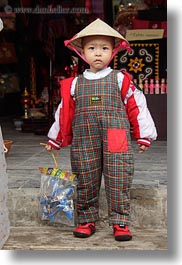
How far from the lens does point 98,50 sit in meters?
3.86

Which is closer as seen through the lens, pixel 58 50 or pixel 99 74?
pixel 99 74

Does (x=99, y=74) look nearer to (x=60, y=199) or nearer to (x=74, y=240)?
(x=60, y=199)

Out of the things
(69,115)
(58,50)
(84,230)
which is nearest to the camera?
(69,115)

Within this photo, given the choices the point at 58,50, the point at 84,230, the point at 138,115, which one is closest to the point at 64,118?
the point at 138,115

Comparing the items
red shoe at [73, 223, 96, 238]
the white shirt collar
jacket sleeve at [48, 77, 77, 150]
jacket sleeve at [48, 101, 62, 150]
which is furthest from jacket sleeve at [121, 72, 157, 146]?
red shoe at [73, 223, 96, 238]

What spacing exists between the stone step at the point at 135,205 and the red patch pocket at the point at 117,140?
1.90 feet

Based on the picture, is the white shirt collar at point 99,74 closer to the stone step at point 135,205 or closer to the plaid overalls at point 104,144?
the plaid overalls at point 104,144

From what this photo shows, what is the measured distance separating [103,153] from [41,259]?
793 millimetres

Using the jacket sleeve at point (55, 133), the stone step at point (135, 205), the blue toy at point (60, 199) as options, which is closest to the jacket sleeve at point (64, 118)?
the jacket sleeve at point (55, 133)

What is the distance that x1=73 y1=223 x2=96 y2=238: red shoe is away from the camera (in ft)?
13.4

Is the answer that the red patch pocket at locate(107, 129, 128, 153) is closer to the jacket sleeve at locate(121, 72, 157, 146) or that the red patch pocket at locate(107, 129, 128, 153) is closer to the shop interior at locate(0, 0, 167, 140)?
the jacket sleeve at locate(121, 72, 157, 146)

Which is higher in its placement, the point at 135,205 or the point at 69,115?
the point at 69,115

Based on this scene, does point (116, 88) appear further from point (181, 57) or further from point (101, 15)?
point (101, 15)

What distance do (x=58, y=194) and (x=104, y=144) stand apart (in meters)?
0.50
